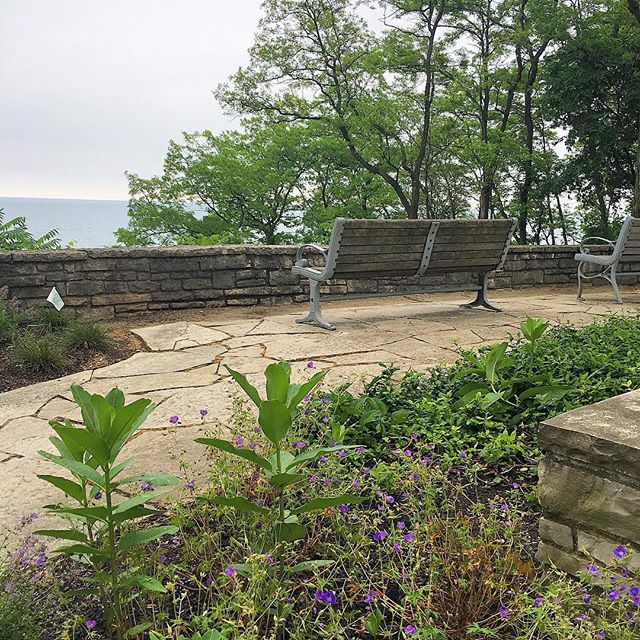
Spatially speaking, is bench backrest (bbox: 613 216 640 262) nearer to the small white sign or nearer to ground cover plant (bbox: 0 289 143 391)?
ground cover plant (bbox: 0 289 143 391)

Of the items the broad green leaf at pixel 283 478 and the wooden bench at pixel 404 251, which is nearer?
the broad green leaf at pixel 283 478

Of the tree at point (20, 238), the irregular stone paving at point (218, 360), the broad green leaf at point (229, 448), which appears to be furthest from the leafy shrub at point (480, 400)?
the tree at point (20, 238)

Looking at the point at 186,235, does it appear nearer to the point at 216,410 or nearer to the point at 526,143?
the point at 526,143

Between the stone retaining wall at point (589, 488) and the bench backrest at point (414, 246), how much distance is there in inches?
130

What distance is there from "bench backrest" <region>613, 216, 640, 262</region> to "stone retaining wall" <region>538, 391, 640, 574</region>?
5.44m

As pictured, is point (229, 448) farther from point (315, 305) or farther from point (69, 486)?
point (315, 305)

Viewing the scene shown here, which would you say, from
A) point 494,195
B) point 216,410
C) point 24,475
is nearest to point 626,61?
point 494,195

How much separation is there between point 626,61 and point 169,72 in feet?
28.9

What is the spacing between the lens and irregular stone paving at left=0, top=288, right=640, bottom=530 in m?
2.47

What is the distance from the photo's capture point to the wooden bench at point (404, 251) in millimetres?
4914

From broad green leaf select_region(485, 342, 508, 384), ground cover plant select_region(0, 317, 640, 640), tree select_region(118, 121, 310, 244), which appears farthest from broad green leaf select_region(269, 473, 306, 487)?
tree select_region(118, 121, 310, 244)

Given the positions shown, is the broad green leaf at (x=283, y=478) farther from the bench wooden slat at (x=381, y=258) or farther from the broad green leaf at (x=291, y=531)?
the bench wooden slat at (x=381, y=258)

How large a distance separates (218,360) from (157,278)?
2039mm

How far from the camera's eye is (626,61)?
11977 mm
